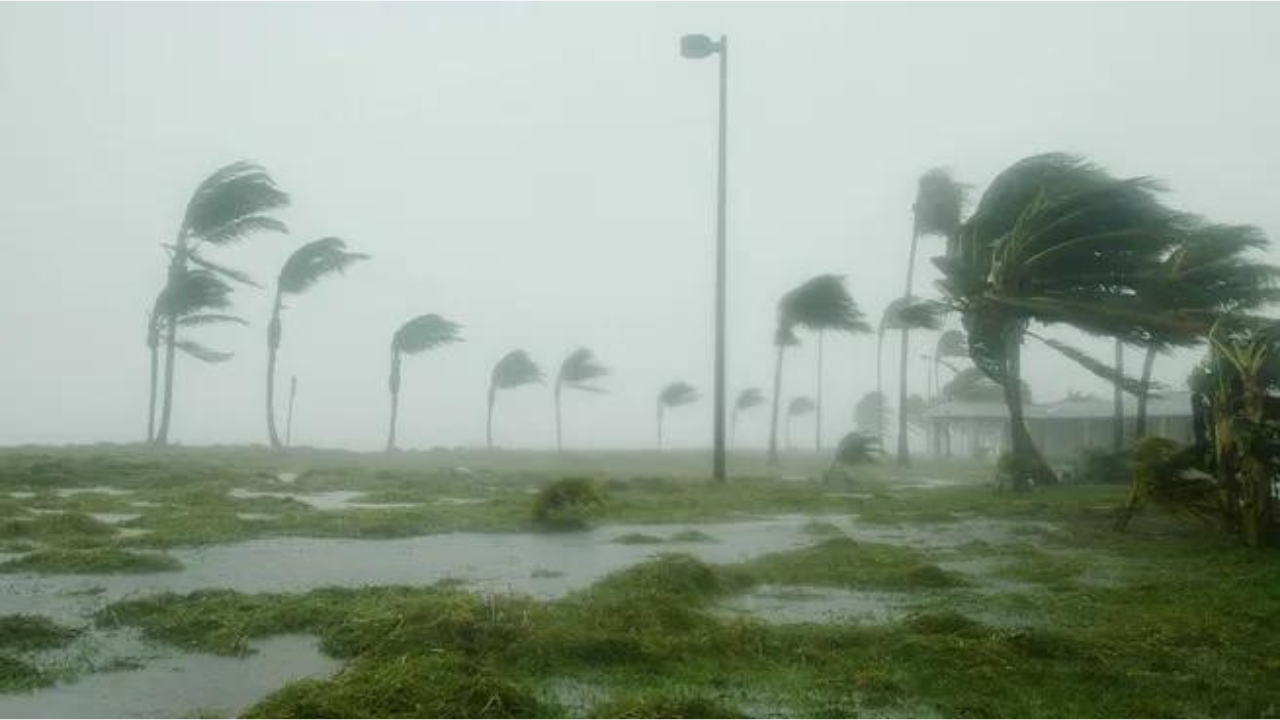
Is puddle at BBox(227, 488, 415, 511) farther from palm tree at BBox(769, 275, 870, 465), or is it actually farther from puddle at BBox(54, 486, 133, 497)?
palm tree at BBox(769, 275, 870, 465)

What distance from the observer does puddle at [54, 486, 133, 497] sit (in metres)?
16.0

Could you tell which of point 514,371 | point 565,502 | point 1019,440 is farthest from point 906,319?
point 514,371

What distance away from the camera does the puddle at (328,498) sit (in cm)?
1530

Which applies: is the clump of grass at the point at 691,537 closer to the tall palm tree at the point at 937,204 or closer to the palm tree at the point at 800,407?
the tall palm tree at the point at 937,204

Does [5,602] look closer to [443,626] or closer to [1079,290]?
[443,626]

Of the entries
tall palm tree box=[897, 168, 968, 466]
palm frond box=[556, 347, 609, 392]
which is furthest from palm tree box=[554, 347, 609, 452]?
tall palm tree box=[897, 168, 968, 466]

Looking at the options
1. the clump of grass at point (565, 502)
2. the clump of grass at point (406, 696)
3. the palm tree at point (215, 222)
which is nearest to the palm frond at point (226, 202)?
the palm tree at point (215, 222)

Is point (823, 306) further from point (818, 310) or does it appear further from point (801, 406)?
point (801, 406)

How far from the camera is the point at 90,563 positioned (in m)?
8.59

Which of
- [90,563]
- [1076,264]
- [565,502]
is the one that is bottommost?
[90,563]

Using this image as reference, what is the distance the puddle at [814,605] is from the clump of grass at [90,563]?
212 inches

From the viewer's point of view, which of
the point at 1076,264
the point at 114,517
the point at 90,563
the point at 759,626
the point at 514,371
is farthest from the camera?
the point at 514,371

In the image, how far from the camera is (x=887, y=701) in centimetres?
486

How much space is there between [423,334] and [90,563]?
39219 mm
